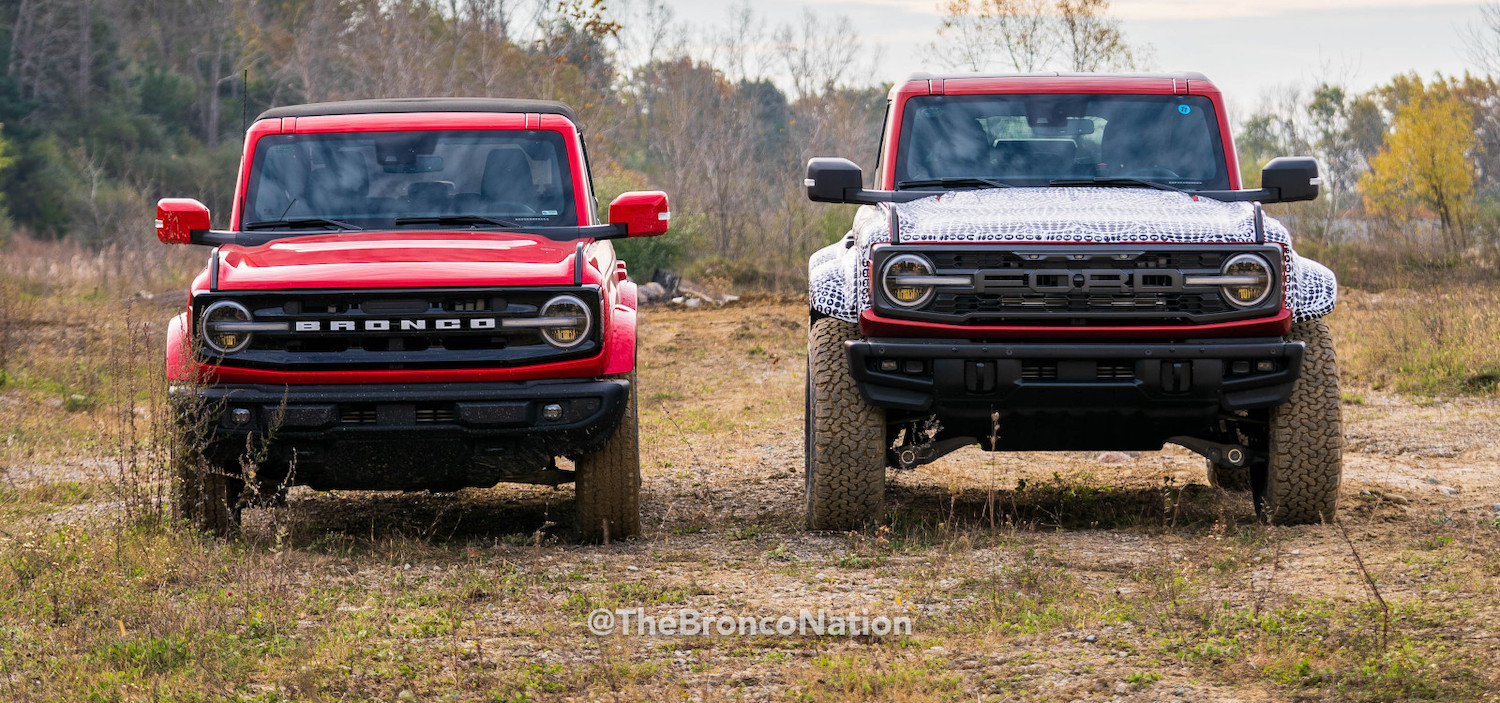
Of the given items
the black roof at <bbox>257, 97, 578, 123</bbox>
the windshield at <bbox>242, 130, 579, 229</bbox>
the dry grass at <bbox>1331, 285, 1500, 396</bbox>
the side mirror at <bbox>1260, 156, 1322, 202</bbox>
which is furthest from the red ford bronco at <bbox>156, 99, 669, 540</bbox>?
the dry grass at <bbox>1331, 285, 1500, 396</bbox>

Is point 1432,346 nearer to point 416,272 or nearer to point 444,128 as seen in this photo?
point 444,128

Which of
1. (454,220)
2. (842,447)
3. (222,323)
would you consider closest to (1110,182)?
(842,447)

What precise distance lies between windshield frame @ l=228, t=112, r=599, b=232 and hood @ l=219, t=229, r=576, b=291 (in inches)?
18.3

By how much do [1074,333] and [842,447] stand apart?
1.12 m

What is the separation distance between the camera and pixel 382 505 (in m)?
8.26

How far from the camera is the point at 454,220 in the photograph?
7070mm

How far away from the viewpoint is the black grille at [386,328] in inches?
240

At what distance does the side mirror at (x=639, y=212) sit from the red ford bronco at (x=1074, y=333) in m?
0.78

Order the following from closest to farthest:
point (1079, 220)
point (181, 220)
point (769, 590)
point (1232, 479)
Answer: point (769, 590)
point (1079, 220)
point (181, 220)
point (1232, 479)

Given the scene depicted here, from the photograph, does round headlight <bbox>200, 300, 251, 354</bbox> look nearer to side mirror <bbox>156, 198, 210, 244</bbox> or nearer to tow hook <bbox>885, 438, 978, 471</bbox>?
side mirror <bbox>156, 198, 210, 244</bbox>

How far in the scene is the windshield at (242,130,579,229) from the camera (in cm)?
709

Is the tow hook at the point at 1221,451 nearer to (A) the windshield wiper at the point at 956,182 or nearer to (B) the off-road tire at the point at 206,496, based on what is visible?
(A) the windshield wiper at the point at 956,182

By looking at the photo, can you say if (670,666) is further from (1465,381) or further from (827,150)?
(827,150)

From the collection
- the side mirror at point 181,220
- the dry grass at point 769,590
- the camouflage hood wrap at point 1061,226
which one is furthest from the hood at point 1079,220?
the side mirror at point 181,220
